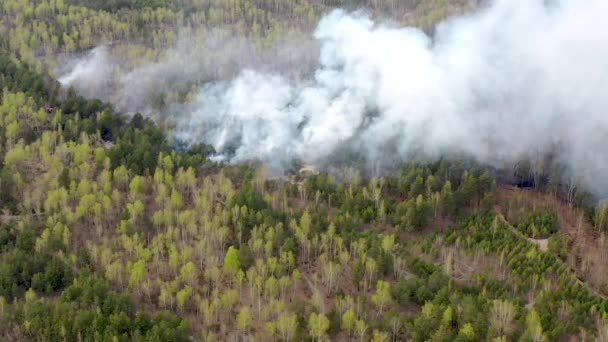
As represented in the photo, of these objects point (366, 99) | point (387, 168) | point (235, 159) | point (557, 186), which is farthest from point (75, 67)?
point (557, 186)

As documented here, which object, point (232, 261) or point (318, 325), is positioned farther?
point (232, 261)

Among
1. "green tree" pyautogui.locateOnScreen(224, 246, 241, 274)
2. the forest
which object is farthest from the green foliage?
"green tree" pyautogui.locateOnScreen(224, 246, 241, 274)

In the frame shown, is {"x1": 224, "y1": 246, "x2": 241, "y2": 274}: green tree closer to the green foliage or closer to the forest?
the forest

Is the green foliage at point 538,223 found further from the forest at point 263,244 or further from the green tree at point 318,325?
the green tree at point 318,325

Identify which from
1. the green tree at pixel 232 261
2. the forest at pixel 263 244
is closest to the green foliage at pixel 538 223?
the forest at pixel 263 244

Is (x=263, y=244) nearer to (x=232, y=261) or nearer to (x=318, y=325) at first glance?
(x=232, y=261)

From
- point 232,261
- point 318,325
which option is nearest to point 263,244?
point 232,261

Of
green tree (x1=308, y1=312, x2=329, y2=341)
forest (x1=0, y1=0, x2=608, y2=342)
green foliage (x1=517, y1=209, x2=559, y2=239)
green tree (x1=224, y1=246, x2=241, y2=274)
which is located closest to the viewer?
green tree (x1=308, y1=312, x2=329, y2=341)

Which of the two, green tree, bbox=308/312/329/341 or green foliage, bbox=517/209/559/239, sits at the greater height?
green foliage, bbox=517/209/559/239
